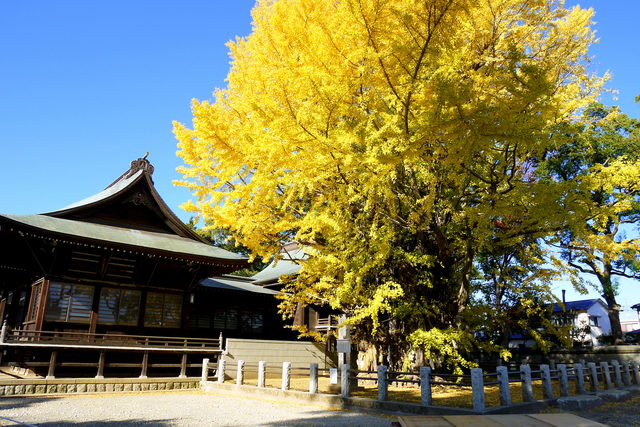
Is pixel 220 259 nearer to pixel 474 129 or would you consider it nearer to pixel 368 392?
pixel 368 392

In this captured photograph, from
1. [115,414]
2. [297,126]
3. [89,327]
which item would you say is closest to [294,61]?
[297,126]

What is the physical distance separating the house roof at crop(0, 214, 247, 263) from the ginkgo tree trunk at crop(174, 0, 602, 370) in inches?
182

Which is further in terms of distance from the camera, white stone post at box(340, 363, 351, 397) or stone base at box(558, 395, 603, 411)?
white stone post at box(340, 363, 351, 397)

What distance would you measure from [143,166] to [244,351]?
27.9 ft

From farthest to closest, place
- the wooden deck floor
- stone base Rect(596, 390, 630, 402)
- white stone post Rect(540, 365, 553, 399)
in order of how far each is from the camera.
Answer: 1. stone base Rect(596, 390, 630, 402)
2. white stone post Rect(540, 365, 553, 399)
3. the wooden deck floor

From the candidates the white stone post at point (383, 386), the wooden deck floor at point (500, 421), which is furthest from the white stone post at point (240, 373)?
the wooden deck floor at point (500, 421)

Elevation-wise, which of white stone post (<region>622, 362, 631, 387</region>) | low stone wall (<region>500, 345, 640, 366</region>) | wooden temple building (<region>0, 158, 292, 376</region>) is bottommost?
white stone post (<region>622, 362, 631, 387</region>)

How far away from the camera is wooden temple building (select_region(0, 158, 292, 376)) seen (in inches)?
515

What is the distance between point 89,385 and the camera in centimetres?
1247

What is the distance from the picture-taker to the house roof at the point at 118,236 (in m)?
12.5

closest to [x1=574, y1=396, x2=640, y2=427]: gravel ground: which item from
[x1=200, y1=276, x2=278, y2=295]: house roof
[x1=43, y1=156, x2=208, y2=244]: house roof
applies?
[x1=200, y1=276, x2=278, y2=295]: house roof

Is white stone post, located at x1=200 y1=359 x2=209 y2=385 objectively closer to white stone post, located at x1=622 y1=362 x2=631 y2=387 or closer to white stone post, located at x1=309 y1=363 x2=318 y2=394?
white stone post, located at x1=309 y1=363 x2=318 y2=394

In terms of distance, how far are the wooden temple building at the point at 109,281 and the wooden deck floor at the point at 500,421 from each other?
464 inches

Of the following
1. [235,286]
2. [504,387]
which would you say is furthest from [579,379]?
[235,286]
